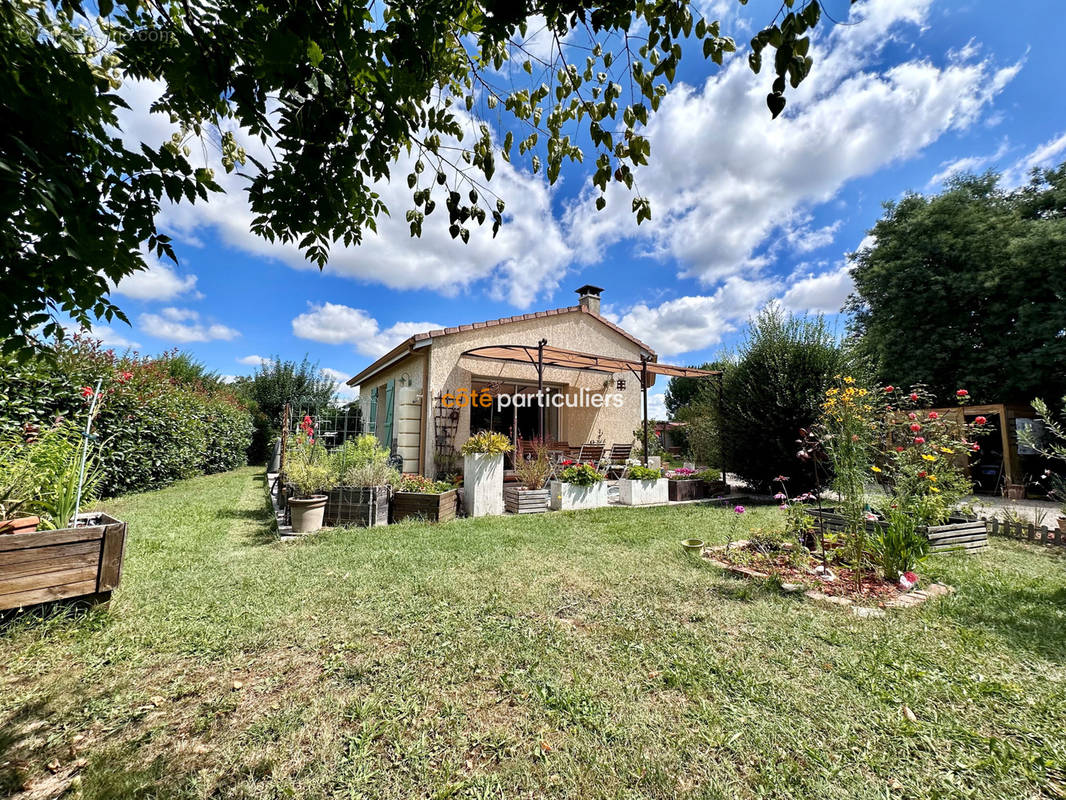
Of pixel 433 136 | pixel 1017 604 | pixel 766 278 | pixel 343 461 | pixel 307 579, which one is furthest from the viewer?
pixel 766 278

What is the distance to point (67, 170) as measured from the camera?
1.56 m

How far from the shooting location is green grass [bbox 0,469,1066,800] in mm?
1813

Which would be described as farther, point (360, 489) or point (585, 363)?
point (585, 363)

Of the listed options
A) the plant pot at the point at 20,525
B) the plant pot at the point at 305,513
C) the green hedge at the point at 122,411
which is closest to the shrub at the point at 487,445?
the plant pot at the point at 305,513

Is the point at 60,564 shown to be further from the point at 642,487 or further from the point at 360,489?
the point at 642,487

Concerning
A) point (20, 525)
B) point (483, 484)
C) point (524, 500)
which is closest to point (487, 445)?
point (483, 484)

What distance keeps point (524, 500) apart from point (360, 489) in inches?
119

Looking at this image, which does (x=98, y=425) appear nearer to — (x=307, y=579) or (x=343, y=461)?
(x=343, y=461)

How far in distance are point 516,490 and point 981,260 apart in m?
18.6

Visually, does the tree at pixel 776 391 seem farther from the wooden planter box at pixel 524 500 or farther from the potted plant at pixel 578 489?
the wooden planter box at pixel 524 500

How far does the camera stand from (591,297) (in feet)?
44.2

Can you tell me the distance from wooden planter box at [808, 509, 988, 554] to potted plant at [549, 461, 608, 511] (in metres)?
4.11

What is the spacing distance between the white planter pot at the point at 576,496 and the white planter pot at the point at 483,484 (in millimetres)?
1225

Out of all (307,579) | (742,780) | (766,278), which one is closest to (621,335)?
(766,278)
